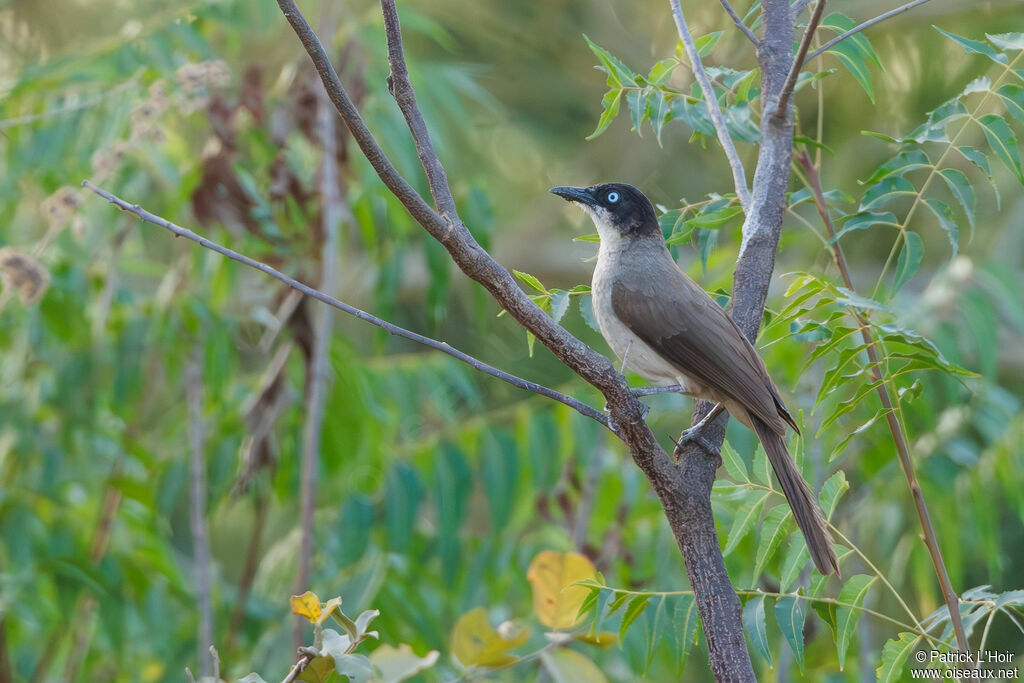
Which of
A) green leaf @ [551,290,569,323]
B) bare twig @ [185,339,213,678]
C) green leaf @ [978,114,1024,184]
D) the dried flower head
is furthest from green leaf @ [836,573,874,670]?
bare twig @ [185,339,213,678]

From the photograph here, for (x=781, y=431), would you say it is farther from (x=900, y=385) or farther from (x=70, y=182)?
(x=70, y=182)

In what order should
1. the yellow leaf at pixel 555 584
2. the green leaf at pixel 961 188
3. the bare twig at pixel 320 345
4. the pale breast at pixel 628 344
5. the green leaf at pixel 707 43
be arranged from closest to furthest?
the yellow leaf at pixel 555 584 < the green leaf at pixel 961 188 < the green leaf at pixel 707 43 < the pale breast at pixel 628 344 < the bare twig at pixel 320 345

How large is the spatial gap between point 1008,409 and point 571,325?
5.16 metres

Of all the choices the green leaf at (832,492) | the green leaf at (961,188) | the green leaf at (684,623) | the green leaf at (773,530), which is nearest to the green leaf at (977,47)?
the green leaf at (961,188)

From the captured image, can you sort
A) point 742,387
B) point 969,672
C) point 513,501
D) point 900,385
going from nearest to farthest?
1. point 969,672
2. point 900,385
3. point 742,387
4. point 513,501

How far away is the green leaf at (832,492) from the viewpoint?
2.01 meters

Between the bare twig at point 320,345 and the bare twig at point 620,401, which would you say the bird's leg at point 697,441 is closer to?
the bare twig at point 620,401

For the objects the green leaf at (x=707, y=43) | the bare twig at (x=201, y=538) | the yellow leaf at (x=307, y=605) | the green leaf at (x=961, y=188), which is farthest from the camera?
the bare twig at (x=201, y=538)

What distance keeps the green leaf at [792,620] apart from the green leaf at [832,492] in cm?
19

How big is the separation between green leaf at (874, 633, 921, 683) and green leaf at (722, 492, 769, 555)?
1.13ft

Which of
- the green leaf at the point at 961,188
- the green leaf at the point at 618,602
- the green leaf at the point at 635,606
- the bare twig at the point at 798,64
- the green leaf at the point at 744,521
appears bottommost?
the green leaf at the point at 635,606

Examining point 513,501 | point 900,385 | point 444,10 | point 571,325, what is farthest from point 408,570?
point 444,10

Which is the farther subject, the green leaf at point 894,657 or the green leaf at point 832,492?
the green leaf at point 832,492

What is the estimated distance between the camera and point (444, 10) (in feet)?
31.4
